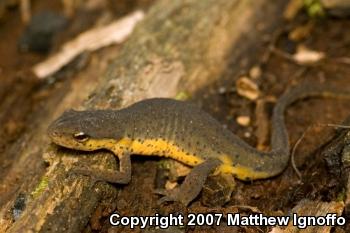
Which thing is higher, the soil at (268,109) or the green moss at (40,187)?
the green moss at (40,187)

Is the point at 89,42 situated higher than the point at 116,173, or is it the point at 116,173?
the point at 116,173

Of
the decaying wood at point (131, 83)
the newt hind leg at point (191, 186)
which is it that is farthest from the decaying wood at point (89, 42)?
the newt hind leg at point (191, 186)

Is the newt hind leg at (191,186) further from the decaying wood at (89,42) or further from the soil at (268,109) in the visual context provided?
the decaying wood at (89,42)

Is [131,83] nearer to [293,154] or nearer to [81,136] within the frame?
[81,136]

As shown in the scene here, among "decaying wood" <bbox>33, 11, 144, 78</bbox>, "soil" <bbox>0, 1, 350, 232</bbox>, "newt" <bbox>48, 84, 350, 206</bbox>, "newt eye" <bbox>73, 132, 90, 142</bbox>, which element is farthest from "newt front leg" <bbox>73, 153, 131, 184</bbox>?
"decaying wood" <bbox>33, 11, 144, 78</bbox>

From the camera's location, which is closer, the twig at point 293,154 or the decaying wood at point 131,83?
the decaying wood at point 131,83

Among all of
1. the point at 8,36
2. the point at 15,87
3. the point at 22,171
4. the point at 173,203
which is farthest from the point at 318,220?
the point at 8,36

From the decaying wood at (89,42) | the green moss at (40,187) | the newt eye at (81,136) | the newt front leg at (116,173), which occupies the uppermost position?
the newt eye at (81,136)

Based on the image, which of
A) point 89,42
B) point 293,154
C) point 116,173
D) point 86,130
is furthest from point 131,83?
point 293,154

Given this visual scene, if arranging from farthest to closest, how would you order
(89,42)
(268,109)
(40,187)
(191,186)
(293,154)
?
(89,42), (268,109), (293,154), (191,186), (40,187)
